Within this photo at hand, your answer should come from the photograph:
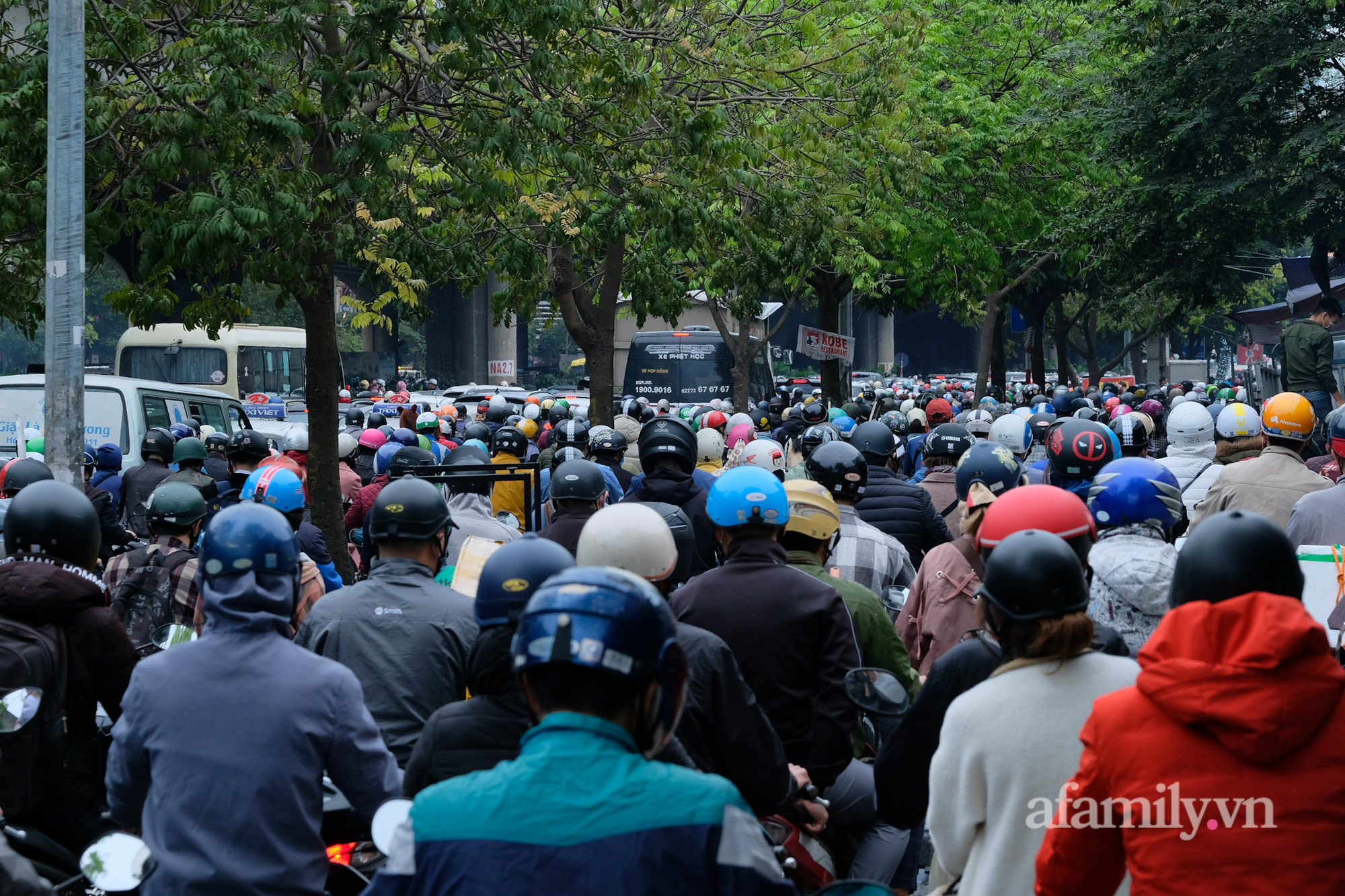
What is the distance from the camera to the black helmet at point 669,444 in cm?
804

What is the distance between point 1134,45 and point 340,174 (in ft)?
48.8

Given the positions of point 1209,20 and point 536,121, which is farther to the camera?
point 1209,20

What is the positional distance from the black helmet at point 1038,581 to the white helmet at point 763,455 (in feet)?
19.5

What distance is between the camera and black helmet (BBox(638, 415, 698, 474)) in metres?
8.04

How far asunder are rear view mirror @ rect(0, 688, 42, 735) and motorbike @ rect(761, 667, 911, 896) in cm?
206

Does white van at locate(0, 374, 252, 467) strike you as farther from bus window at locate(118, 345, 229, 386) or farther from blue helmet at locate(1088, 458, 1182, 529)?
bus window at locate(118, 345, 229, 386)

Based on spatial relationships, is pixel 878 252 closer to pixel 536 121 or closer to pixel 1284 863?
pixel 536 121

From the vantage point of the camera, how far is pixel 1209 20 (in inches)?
758

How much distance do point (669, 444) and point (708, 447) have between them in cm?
221

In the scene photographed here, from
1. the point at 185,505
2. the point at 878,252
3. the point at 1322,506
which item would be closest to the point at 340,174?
the point at 185,505

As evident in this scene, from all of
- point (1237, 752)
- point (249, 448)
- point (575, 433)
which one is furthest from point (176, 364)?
point (1237, 752)

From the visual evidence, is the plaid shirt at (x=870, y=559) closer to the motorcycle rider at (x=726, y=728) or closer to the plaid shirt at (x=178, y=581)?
the motorcycle rider at (x=726, y=728)

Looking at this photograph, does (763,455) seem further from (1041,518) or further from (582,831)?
(582,831)

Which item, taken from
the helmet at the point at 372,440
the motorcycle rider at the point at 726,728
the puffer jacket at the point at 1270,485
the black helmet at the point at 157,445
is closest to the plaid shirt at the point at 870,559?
the puffer jacket at the point at 1270,485
